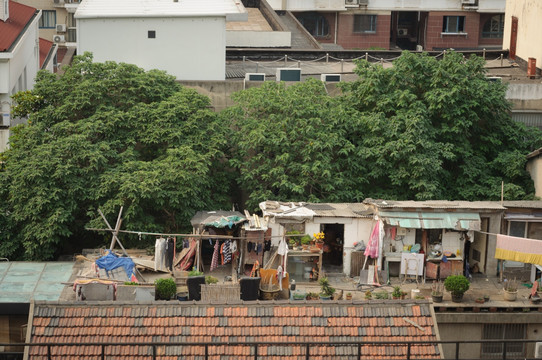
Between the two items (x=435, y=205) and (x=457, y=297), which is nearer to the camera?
(x=457, y=297)

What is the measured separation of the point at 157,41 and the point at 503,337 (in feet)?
63.8

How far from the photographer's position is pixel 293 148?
124ft

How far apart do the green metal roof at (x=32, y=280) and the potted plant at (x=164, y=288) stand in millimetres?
3044

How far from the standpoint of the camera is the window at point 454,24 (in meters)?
78.6

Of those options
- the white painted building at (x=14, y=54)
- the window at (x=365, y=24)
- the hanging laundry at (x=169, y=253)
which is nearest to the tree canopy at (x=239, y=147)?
the hanging laundry at (x=169, y=253)

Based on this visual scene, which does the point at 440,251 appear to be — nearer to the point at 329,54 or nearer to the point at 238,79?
the point at 238,79

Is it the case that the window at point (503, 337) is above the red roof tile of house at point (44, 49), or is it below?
below

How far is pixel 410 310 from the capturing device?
27625mm

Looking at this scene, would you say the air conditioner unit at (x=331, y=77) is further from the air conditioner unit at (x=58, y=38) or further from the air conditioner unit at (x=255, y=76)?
the air conditioner unit at (x=58, y=38)

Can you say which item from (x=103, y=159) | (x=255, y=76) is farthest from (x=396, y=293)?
(x=255, y=76)

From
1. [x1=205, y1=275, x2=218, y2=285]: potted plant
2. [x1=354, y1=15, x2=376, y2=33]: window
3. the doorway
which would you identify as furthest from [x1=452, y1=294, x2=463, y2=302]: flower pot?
[x1=354, y1=15, x2=376, y2=33]: window

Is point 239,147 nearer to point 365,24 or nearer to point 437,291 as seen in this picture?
point 437,291

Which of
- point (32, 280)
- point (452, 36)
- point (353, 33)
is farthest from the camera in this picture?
point (452, 36)

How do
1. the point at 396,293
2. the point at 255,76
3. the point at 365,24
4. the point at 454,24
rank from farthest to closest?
the point at 454,24 < the point at 365,24 < the point at 255,76 < the point at 396,293
